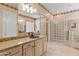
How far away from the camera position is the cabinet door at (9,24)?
2340 millimetres

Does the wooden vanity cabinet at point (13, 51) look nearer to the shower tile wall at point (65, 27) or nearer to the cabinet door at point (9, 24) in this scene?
the cabinet door at point (9, 24)

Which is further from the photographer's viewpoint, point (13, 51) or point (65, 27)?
point (65, 27)

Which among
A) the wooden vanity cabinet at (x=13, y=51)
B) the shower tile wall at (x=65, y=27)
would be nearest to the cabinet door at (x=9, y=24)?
the wooden vanity cabinet at (x=13, y=51)

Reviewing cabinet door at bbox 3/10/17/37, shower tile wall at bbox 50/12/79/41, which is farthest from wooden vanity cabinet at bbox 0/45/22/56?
shower tile wall at bbox 50/12/79/41

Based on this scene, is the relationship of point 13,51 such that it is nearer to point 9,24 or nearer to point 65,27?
point 9,24

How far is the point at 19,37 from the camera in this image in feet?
9.42

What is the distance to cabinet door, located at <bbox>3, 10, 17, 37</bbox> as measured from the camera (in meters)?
2.34

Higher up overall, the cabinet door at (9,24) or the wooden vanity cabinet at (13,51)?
the cabinet door at (9,24)

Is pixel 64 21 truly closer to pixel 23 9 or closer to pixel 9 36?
pixel 23 9

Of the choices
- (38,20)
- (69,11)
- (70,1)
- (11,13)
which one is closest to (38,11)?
(38,20)

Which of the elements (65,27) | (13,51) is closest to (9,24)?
(13,51)

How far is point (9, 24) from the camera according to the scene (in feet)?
7.94

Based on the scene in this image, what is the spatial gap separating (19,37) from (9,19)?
0.61m

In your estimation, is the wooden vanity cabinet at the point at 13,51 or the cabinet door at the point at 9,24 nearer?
the wooden vanity cabinet at the point at 13,51
